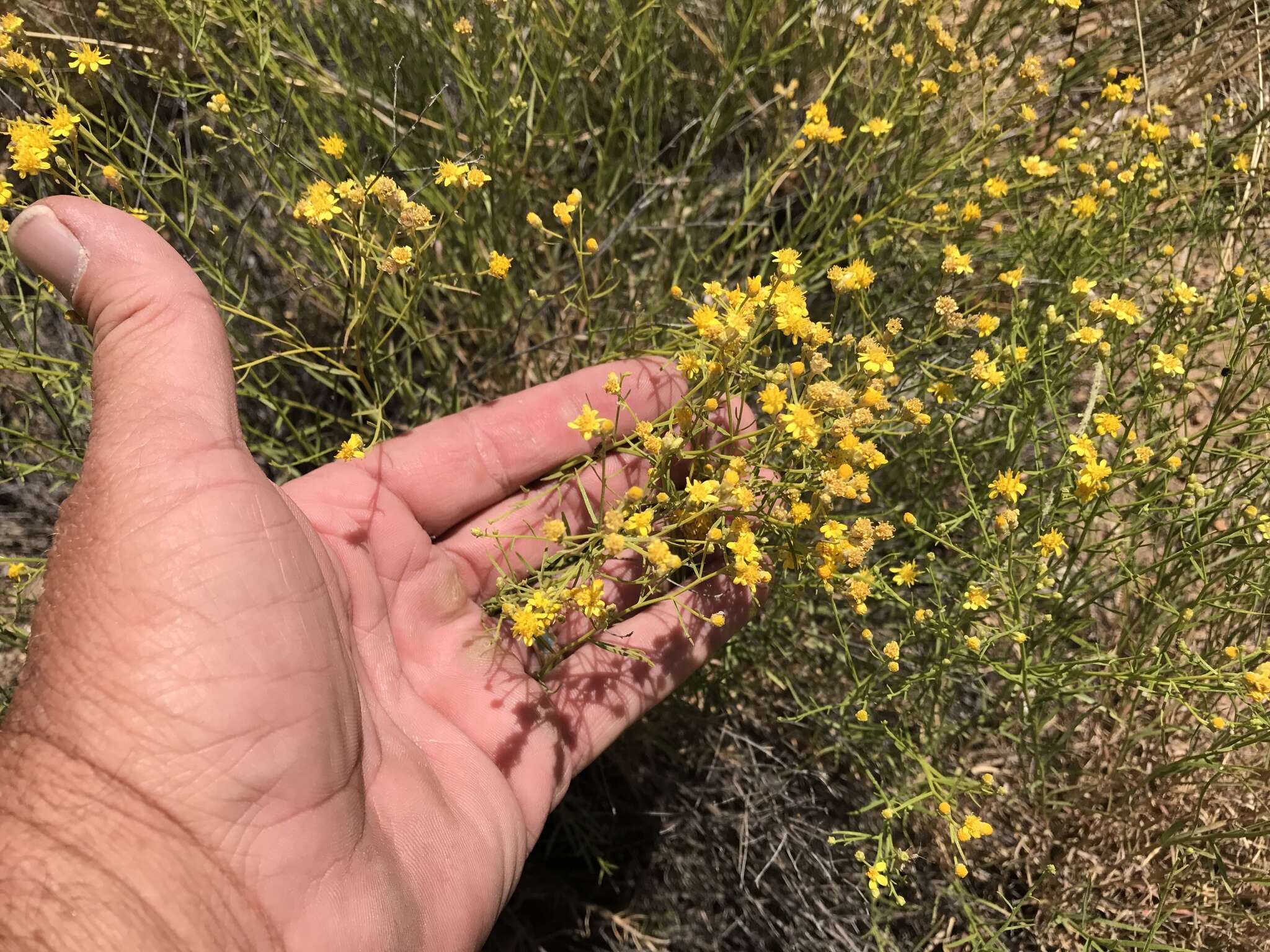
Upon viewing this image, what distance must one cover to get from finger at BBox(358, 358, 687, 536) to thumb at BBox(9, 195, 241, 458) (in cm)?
63

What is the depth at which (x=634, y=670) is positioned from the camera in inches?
86.0

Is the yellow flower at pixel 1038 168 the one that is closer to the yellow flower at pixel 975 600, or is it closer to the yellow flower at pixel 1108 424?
the yellow flower at pixel 1108 424

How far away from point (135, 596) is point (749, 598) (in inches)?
57.9

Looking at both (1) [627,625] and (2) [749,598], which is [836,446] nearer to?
(2) [749,598]

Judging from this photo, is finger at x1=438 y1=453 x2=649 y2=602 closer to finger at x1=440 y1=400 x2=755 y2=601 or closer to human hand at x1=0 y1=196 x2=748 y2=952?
finger at x1=440 y1=400 x2=755 y2=601

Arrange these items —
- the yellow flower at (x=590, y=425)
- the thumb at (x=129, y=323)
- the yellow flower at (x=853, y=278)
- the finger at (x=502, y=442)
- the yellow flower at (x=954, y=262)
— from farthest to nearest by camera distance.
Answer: the finger at (x=502, y=442)
the yellow flower at (x=954, y=262)
the yellow flower at (x=853, y=278)
the yellow flower at (x=590, y=425)
the thumb at (x=129, y=323)

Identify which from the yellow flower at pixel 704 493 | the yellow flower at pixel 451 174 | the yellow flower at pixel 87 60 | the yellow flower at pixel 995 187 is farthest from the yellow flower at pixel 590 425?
the yellow flower at pixel 87 60

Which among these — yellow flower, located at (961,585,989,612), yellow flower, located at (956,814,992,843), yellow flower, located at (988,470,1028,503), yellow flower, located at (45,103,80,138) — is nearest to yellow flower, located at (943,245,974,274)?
yellow flower, located at (988,470,1028,503)

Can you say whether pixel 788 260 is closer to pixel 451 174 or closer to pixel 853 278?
pixel 853 278

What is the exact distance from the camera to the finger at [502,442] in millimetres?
2227

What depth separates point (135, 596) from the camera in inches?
60.6

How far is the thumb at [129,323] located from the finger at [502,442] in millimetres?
628

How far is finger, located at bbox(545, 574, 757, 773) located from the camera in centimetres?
216

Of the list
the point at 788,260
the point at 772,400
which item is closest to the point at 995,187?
the point at 788,260
